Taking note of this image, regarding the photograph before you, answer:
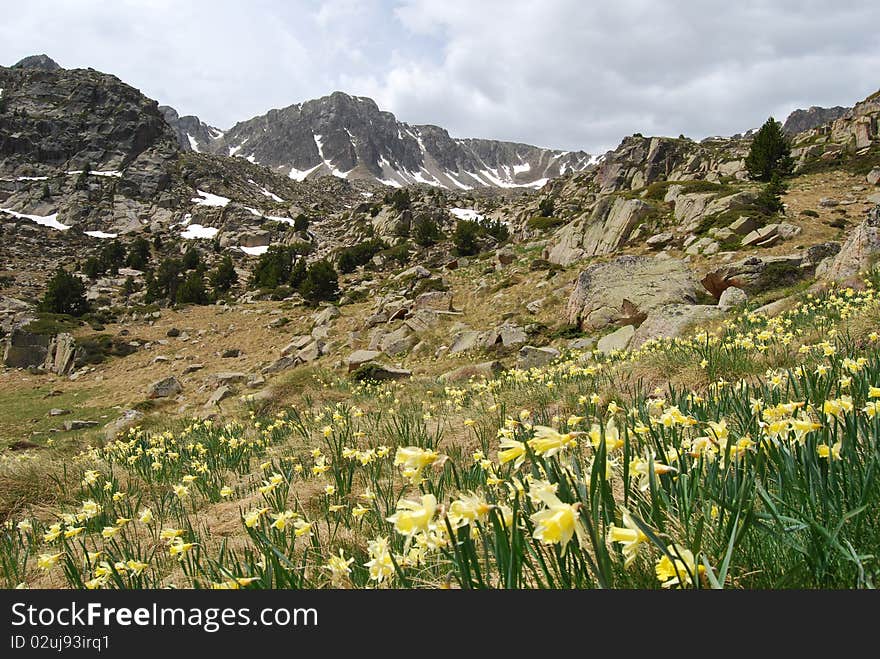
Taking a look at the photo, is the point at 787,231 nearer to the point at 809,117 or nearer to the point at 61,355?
the point at 61,355

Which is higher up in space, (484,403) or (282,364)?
(282,364)

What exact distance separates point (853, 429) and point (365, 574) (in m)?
1.95

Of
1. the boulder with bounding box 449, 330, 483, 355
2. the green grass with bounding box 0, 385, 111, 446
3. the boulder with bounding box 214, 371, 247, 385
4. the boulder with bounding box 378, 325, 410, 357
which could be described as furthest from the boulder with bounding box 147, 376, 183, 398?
the boulder with bounding box 449, 330, 483, 355

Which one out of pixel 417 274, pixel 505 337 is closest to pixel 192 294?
pixel 417 274

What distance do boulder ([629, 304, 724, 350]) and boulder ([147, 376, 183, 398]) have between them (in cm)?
1610

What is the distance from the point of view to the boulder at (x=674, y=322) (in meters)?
9.12

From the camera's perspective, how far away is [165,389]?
17391 mm

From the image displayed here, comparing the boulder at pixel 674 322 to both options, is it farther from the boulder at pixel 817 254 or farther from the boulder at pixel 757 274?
the boulder at pixel 817 254

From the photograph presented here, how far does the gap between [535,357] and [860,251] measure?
7170mm

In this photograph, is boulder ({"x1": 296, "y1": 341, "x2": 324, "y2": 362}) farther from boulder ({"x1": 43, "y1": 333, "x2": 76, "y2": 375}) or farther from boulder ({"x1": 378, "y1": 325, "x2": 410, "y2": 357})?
boulder ({"x1": 43, "y1": 333, "x2": 76, "y2": 375})

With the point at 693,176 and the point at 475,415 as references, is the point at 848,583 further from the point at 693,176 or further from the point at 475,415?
the point at 693,176

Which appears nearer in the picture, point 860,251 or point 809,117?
point 860,251

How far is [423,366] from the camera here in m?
14.4

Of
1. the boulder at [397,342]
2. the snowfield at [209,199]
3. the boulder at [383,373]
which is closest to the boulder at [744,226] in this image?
the boulder at [397,342]
